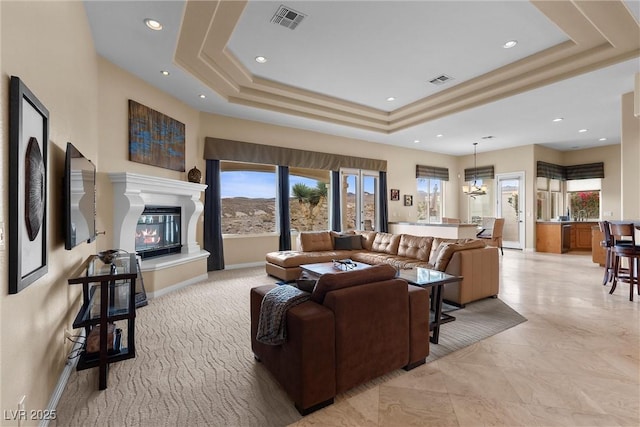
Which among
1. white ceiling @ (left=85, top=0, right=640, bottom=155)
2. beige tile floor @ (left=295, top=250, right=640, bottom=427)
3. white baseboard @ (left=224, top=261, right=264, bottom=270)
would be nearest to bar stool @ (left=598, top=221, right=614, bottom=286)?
beige tile floor @ (left=295, top=250, right=640, bottom=427)

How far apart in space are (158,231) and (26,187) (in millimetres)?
3586

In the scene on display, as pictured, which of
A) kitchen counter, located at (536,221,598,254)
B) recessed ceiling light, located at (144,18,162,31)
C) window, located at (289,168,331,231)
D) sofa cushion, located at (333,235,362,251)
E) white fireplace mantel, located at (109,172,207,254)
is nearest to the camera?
recessed ceiling light, located at (144,18,162,31)

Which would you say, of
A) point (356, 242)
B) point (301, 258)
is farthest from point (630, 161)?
point (301, 258)

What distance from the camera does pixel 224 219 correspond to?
6.11 metres

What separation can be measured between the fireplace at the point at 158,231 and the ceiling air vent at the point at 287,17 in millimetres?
3153

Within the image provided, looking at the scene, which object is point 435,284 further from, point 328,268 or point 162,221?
point 162,221

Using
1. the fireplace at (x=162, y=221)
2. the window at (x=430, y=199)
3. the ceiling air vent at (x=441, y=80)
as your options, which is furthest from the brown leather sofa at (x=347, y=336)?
the window at (x=430, y=199)

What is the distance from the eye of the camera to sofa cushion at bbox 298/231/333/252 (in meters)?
5.67

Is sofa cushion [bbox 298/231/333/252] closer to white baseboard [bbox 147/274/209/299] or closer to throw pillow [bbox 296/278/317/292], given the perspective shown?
white baseboard [bbox 147/274/209/299]

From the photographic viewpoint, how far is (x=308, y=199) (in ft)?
23.7

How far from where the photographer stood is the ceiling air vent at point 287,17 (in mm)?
3100

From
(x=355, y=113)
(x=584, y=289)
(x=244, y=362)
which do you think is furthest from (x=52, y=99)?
(x=584, y=289)

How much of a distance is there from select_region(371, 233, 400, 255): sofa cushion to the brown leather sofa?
116 inches

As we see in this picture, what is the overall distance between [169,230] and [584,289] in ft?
21.4
